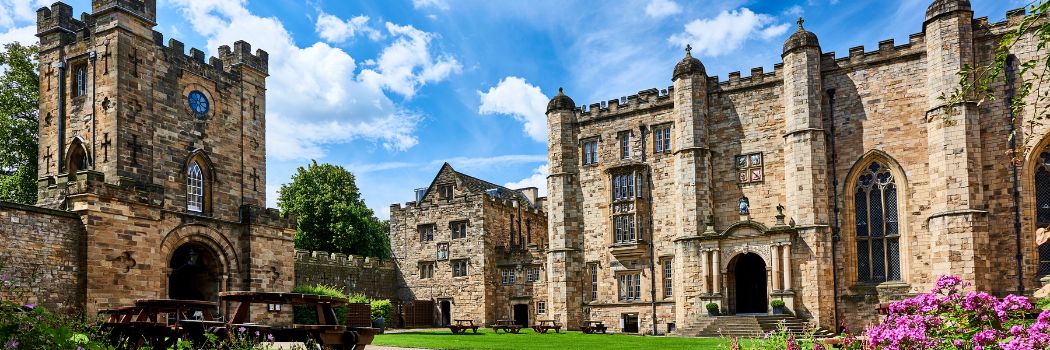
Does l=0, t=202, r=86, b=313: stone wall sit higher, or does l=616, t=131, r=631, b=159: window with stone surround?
l=616, t=131, r=631, b=159: window with stone surround

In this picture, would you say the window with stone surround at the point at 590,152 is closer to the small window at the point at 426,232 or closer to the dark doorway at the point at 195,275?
the small window at the point at 426,232

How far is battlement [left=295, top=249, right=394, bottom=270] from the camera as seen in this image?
41.1 meters

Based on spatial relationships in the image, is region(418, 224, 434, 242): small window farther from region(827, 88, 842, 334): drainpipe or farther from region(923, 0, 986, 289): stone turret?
region(923, 0, 986, 289): stone turret

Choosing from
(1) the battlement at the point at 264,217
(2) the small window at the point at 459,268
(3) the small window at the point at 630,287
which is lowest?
(3) the small window at the point at 630,287

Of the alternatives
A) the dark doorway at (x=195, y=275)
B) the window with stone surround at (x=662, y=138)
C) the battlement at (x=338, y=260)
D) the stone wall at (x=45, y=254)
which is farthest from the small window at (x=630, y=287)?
the stone wall at (x=45, y=254)

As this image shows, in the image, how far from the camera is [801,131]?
32.4m

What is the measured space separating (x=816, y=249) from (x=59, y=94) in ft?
88.7

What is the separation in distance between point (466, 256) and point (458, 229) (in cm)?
174

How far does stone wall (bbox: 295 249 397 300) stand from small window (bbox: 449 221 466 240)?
479 cm

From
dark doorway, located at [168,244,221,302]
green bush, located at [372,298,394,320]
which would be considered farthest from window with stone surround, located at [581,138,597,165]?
dark doorway, located at [168,244,221,302]

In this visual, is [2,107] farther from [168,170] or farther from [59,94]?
[168,170]

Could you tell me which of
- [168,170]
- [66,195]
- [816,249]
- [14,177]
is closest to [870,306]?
[816,249]

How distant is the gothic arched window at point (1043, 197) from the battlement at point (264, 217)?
26.7 m

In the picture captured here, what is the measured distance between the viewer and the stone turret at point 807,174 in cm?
3170
